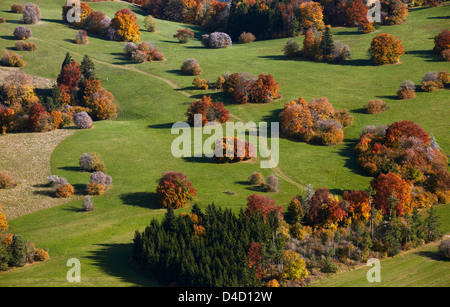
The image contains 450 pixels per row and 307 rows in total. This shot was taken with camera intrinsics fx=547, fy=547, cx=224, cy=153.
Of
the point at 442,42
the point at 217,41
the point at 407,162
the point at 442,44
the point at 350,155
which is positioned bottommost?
the point at 350,155

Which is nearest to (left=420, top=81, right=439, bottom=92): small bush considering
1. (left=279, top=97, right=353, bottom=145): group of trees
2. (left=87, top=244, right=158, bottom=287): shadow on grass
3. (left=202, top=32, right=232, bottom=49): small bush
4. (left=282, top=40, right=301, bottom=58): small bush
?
(left=279, top=97, right=353, bottom=145): group of trees

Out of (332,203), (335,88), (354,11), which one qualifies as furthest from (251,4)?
(332,203)

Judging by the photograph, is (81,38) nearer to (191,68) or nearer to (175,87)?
(191,68)

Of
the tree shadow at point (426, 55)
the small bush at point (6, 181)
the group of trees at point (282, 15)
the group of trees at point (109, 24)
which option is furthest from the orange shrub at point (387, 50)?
the small bush at point (6, 181)

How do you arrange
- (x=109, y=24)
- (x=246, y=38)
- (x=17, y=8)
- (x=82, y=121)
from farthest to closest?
(x=246, y=38)
(x=17, y=8)
(x=109, y=24)
(x=82, y=121)

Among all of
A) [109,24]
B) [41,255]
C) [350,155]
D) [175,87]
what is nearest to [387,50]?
[350,155]

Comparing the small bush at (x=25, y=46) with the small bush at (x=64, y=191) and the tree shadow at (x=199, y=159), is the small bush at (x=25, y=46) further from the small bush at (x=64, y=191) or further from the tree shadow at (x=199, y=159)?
the small bush at (x=64, y=191)

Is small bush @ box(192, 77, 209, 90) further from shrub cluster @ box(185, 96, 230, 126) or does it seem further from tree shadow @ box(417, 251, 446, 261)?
tree shadow @ box(417, 251, 446, 261)
